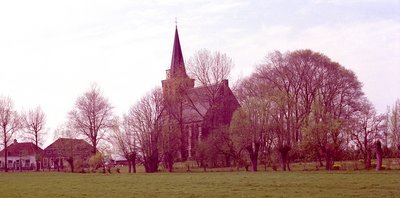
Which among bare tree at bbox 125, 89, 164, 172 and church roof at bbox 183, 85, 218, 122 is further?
church roof at bbox 183, 85, 218, 122

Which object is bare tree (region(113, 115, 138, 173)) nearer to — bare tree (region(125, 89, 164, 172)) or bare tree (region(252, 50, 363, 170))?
bare tree (region(125, 89, 164, 172))

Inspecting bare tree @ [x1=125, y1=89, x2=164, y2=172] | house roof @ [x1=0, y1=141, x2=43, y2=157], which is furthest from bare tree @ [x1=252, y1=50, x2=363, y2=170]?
house roof @ [x1=0, y1=141, x2=43, y2=157]

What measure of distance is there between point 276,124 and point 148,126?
16654 millimetres

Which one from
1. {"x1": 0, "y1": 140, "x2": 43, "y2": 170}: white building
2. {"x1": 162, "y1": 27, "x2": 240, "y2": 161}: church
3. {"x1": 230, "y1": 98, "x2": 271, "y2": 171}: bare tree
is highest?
{"x1": 162, "y1": 27, "x2": 240, "y2": 161}: church

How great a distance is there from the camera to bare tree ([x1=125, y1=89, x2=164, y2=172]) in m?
64.6

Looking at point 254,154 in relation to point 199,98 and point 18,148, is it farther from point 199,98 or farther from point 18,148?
point 18,148

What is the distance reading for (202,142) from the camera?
64438 millimetres

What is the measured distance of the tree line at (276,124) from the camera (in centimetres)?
5684

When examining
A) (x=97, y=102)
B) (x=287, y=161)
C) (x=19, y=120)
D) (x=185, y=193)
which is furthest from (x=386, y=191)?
(x=19, y=120)

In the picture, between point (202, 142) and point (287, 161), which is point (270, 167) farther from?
point (202, 142)

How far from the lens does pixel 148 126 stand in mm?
67000

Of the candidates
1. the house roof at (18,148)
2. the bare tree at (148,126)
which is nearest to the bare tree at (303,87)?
the bare tree at (148,126)

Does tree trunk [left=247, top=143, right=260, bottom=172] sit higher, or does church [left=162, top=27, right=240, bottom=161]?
church [left=162, top=27, right=240, bottom=161]

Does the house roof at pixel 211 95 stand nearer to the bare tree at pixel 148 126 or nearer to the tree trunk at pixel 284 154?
the bare tree at pixel 148 126
